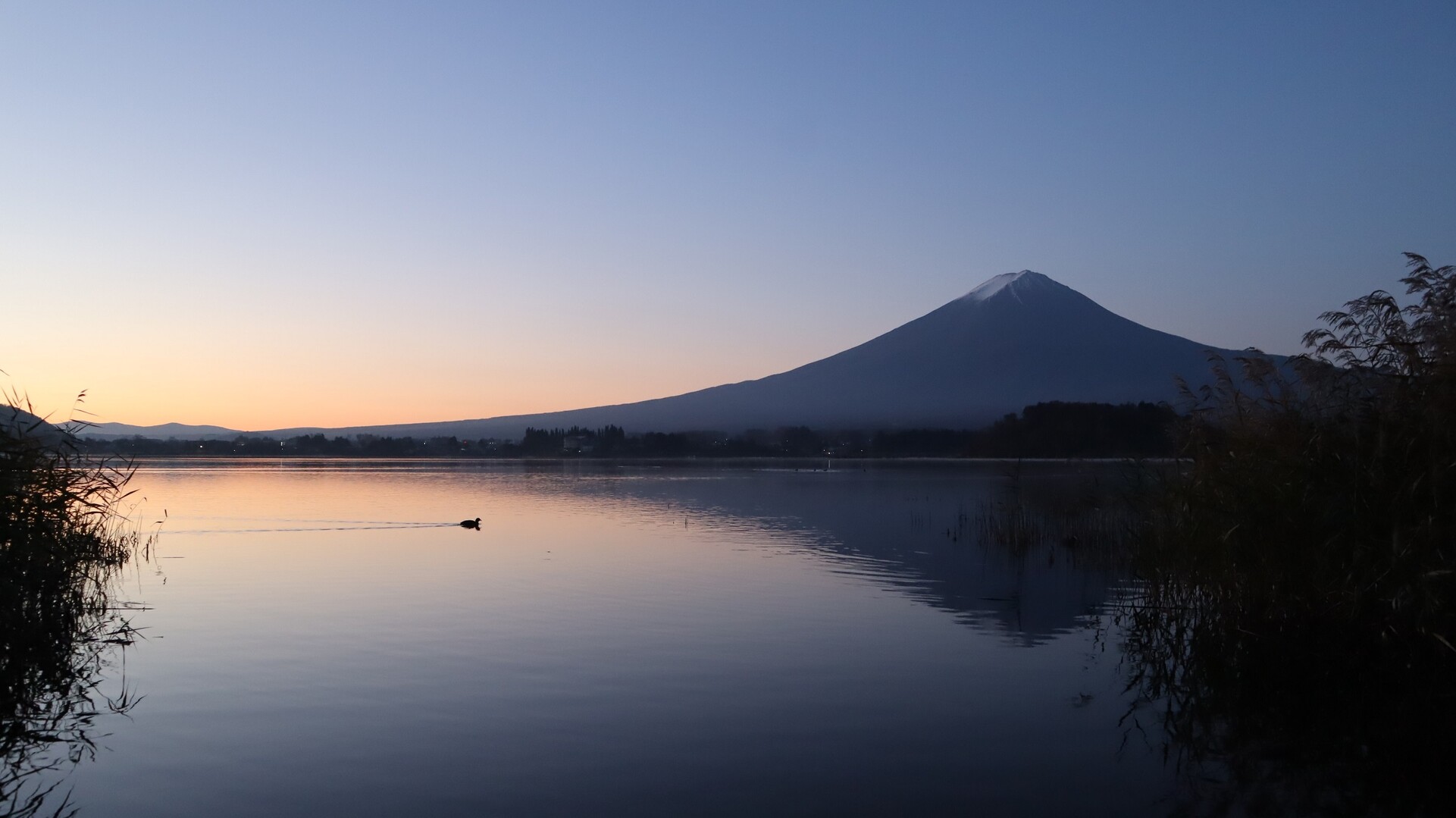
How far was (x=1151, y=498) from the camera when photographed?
11453mm

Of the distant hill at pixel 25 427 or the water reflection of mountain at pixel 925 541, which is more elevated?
the distant hill at pixel 25 427

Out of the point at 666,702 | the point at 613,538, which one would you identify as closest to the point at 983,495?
the point at 613,538

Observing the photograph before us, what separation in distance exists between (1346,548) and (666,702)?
536 cm

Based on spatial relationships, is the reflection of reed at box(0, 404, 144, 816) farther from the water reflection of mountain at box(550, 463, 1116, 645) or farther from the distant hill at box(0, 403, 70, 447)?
the water reflection of mountain at box(550, 463, 1116, 645)

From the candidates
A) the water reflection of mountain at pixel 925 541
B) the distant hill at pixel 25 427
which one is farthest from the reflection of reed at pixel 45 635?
the water reflection of mountain at pixel 925 541

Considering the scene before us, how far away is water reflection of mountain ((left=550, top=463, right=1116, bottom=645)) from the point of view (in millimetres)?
12812

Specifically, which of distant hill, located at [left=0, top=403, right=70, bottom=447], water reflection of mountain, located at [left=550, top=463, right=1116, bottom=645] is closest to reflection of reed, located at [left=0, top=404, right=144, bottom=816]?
distant hill, located at [left=0, top=403, right=70, bottom=447]

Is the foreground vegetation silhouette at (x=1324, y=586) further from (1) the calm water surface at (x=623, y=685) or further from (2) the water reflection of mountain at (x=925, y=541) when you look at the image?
(2) the water reflection of mountain at (x=925, y=541)

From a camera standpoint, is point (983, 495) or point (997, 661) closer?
point (997, 661)

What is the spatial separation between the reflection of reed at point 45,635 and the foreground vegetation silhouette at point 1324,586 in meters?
6.74

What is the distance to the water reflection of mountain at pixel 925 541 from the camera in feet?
42.0

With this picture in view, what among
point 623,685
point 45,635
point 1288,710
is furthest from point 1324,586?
point 45,635

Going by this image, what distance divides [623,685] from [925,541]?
1313cm

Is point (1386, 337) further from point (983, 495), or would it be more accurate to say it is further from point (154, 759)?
point (983, 495)
